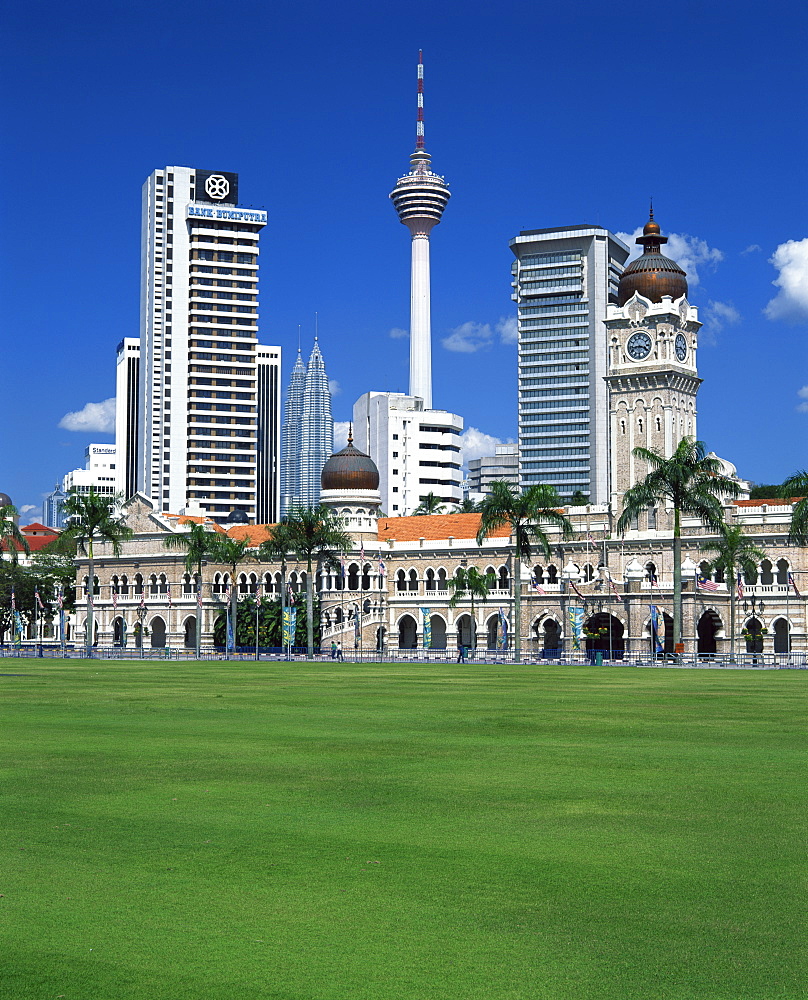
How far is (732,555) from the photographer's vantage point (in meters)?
95.3

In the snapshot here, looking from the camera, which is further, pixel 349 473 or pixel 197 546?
pixel 349 473

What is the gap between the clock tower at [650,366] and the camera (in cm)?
11081

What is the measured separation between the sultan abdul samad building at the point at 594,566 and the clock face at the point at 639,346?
85mm

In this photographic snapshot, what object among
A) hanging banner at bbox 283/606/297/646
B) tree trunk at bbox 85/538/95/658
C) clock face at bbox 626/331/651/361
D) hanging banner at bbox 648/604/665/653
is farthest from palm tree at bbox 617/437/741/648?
tree trunk at bbox 85/538/95/658

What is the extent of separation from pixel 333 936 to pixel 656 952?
8.53ft

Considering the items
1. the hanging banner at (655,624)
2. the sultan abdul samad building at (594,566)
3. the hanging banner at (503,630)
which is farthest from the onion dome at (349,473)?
the hanging banner at (655,624)

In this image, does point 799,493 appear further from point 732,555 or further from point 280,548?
point 280,548

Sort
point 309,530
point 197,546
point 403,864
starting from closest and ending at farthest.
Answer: point 403,864, point 309,530, point 197,546

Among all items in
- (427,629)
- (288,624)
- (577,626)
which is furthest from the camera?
(427,629)

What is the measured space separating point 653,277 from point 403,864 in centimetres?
10340

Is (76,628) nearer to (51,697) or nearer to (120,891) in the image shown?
(51,697)

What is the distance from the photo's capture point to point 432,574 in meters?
118

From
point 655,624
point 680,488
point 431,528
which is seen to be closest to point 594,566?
point 655,624

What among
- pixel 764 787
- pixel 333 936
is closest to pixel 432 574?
pixel 764 787
